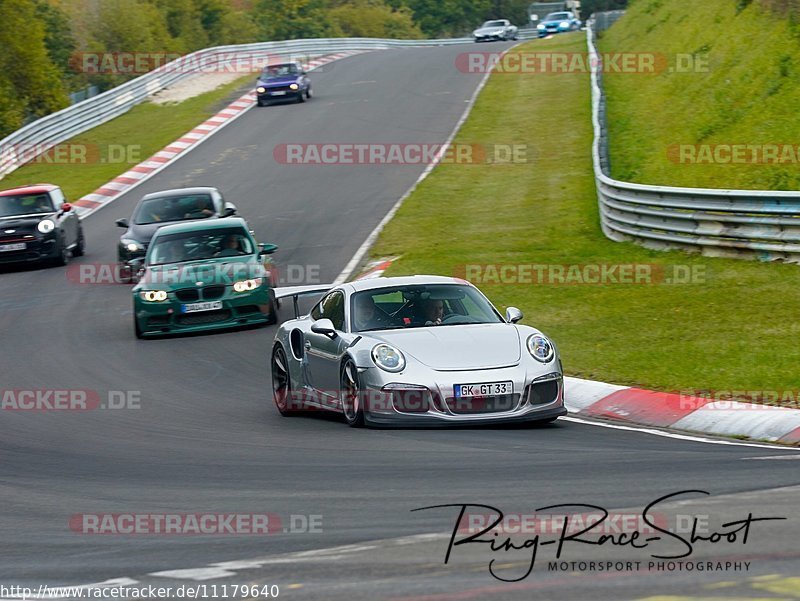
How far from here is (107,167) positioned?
38125 millimetres

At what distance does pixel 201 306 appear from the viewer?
17.4 metres

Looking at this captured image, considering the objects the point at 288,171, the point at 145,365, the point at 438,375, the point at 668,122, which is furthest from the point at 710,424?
the point at 288,171

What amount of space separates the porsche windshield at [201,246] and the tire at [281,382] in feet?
19.9

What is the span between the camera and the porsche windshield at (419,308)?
1103cm

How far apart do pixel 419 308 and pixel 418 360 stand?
1.09 meters

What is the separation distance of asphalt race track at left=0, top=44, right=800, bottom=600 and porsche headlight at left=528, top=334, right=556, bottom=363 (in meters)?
0.57

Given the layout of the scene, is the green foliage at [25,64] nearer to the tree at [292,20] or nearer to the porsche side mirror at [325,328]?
the porsche side mirror at [325,328]

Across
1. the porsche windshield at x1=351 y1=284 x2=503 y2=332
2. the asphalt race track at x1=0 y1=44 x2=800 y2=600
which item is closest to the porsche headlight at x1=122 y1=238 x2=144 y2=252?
the asphalt race track at x1=0 y1=44 x2=800 y2=600

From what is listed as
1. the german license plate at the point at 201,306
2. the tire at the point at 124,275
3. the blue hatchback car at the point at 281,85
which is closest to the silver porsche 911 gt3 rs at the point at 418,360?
the german license plate at the point at 201,306

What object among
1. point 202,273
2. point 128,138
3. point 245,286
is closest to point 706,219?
point 245,286

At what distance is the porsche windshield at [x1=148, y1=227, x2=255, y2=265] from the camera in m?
18.1

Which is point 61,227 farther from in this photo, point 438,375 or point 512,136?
point 438,375

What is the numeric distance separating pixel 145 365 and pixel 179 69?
36997 millimetres

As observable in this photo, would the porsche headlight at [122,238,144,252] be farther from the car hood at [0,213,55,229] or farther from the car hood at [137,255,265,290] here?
the car hood at [137,255,265,290]
